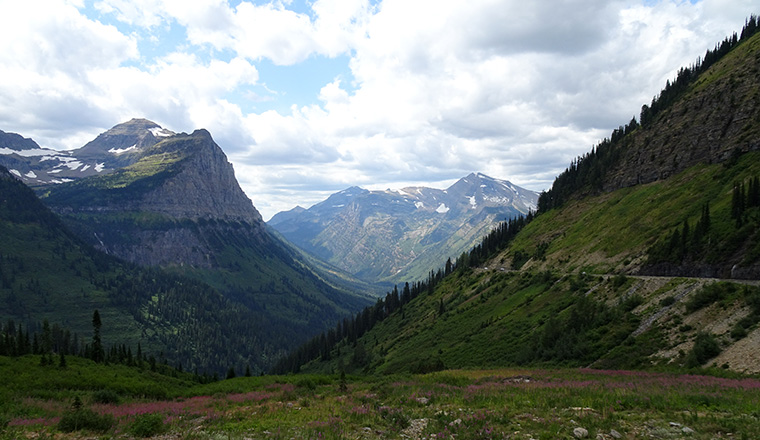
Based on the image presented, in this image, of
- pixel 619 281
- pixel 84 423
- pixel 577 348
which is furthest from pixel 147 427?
pixel 619 281

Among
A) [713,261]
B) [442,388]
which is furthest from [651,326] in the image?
[442,388]

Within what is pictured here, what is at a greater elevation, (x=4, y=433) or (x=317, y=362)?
(x=4, y=433)

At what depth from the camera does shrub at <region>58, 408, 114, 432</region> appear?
57.4 feet

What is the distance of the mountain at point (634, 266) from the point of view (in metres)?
44.2

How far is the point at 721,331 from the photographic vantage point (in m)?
37.8

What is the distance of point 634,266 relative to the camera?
7481 cm

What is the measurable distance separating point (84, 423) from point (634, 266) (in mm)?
88505

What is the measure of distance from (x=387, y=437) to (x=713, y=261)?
2659 inches

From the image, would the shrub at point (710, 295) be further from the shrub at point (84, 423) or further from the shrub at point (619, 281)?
the shrub at point (84, 423)

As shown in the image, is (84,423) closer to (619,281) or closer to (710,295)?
(710,295)

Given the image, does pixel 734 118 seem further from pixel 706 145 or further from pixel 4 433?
pixel 4 433

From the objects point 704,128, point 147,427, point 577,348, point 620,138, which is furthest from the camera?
point 620,138

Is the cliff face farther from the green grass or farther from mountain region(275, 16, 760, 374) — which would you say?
the green grass

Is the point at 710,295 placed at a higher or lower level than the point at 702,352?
higher
